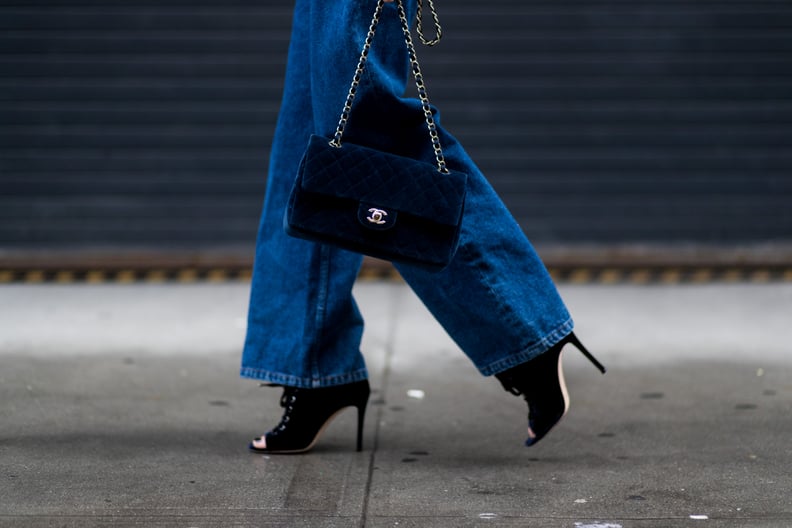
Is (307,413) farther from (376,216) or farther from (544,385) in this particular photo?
(376,216)

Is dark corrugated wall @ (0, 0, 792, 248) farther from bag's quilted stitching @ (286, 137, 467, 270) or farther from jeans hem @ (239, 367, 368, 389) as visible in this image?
bag's quilted stitching @ (286, 137, 467, 270)

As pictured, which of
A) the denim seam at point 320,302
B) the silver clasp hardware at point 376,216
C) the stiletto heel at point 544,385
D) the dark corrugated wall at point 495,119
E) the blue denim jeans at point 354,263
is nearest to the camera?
the silver clasp hardware at point 376,216

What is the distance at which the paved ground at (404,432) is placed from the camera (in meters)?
2.63

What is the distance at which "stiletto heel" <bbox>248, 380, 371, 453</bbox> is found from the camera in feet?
10.0

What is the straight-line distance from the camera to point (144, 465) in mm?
2965

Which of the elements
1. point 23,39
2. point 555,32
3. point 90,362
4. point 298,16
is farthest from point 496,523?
point 23,39

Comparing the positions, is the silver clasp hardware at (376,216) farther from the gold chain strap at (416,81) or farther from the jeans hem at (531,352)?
the jeans hem at (531,352)

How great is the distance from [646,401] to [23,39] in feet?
15.3

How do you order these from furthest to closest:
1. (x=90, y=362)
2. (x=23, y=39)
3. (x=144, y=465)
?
(x=23, y=39) < (x=90, y=362) < (x=144, y=465)

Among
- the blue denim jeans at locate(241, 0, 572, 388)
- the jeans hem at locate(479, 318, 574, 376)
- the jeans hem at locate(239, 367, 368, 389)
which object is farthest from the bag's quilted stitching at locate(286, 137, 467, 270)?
the jeans hem at locate(239, 367, 368, 389)

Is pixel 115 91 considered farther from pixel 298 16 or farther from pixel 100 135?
pixel 298 16

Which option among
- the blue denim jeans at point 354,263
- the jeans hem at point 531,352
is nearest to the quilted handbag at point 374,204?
the blue denim jeans at point 354,263

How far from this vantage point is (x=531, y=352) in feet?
9.30

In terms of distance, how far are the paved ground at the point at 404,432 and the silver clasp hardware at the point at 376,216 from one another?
0.65 meters
